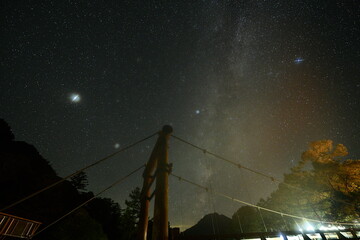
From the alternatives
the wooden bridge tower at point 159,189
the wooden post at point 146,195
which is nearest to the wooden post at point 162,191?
the wooden bridge tower at point 159,189

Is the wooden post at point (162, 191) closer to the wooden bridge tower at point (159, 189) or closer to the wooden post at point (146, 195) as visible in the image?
the wooden bridge tower at point (159, 189)

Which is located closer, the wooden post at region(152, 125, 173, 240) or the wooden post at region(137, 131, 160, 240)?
the wooden post at region(152, 125, 173, 240)

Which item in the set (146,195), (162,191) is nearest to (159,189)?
(162,191)

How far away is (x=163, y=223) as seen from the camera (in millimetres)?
4062

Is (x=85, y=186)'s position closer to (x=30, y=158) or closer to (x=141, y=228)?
(x=30, y=158)

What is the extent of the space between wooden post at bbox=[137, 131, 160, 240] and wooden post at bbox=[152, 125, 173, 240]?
379mm

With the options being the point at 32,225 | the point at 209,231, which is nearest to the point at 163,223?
the point at 32,225

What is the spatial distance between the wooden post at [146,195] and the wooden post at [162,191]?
38 centimetres

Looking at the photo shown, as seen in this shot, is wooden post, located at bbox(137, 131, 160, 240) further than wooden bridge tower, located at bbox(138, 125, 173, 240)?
Yes

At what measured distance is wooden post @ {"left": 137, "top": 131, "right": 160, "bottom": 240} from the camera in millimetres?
5661

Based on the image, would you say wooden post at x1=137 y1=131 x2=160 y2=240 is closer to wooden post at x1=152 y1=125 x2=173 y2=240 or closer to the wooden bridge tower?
the wooden bridge tower

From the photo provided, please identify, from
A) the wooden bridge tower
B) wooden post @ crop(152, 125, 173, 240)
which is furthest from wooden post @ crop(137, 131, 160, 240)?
wooden post @ crop(152, 125, 173, 240)

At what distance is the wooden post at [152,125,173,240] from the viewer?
3.99 meters

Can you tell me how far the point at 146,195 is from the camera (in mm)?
6316
